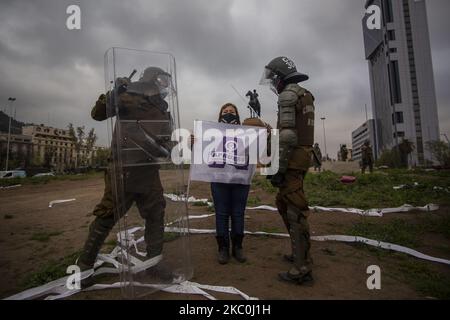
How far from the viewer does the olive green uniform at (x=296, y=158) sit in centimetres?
312

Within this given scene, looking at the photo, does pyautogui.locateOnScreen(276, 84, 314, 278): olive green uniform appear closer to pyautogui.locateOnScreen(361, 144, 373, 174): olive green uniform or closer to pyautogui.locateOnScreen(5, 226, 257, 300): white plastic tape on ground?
pyautogui.locateOnScreen(5, 226, 257, 300): white plastic tape on ground

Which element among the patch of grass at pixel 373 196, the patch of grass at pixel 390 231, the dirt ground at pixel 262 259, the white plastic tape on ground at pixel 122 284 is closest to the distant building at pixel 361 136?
the patch of grass at pixel 373 196

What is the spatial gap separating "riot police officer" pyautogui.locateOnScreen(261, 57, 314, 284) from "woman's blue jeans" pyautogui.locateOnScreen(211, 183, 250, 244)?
1.84 ft

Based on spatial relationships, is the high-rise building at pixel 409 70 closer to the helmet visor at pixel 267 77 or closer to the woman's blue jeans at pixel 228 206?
the helmet visor at pixel 267 77

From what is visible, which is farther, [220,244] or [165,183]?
[220,244]

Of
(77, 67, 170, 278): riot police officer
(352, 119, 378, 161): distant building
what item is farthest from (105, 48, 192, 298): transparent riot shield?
(352, 119, 378, 161): distant building

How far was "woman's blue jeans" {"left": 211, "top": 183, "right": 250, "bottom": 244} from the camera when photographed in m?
3.72

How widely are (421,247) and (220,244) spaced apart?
307cm

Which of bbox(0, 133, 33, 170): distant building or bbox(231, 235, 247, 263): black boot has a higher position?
bbox(0, 133, 33, 170): distant building

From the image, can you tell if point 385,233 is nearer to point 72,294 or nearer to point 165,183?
point 165,183

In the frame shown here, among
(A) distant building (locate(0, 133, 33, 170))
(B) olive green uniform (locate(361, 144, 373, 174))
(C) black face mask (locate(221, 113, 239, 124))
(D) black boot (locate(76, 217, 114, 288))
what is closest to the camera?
(D) black boot (locate(76, 217, 114, 288))
